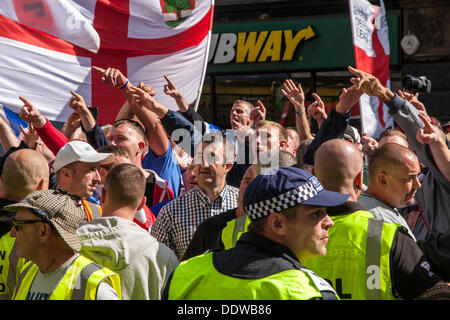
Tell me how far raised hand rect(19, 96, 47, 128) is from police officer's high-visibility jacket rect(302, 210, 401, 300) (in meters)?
2.94

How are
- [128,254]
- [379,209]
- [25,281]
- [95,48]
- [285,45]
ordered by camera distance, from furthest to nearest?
[285,45], [95,48], [379,209], [128,254], [25,281]

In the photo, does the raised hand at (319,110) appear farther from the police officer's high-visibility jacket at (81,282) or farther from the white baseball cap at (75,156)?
the police officer's high-visibility jacket at (81,282)

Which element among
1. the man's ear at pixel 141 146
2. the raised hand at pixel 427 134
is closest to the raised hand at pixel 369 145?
the raised hand at pixel 427 134

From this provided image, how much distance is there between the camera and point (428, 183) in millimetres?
4488

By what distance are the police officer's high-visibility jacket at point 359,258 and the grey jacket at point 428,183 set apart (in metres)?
1.46

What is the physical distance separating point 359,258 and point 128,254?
3.76 ft

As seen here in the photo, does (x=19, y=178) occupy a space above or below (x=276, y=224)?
above

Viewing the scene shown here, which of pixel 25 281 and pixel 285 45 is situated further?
pixel 285 45

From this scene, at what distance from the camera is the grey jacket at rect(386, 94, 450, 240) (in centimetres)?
431

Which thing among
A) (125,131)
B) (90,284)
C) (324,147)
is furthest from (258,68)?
(90,284)

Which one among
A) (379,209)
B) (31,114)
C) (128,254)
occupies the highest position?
(31,114)

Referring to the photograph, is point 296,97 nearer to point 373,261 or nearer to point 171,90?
point 171,90

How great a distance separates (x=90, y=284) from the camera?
2715 millimetres

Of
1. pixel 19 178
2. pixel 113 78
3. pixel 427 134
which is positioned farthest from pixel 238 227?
pixel 113 78
